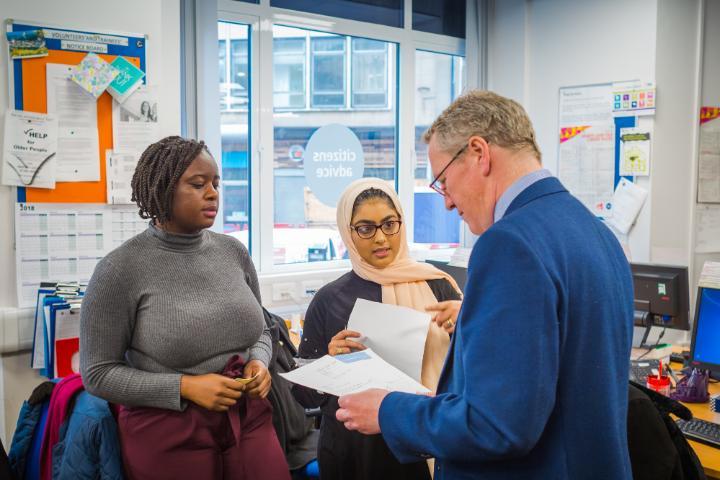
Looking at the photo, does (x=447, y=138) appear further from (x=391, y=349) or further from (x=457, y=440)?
(x=391, y=349)

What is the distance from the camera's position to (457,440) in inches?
36.9

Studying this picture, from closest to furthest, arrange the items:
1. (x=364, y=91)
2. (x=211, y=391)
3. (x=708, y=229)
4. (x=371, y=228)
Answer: (x=211, y=391) < (x=371, y=228) < (x=708, y=229) < (x=364, y=91)

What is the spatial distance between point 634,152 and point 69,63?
3.24 m

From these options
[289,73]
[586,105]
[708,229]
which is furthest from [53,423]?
[708,229]

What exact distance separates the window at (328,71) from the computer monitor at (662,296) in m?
2.22

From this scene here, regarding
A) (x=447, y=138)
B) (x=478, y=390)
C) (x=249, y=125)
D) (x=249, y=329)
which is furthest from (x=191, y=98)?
(x=478, y=390)

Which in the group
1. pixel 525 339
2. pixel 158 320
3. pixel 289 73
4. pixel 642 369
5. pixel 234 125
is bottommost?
→ pixel 642 369

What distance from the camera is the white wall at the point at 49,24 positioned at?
227cm

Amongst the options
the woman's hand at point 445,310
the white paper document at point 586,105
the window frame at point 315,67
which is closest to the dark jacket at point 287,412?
the woman's hand at point 445,310

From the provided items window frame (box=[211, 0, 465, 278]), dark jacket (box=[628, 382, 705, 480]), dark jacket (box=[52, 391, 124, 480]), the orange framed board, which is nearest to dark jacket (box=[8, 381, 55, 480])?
dark jacket (box=[52, 391, 124, 480])

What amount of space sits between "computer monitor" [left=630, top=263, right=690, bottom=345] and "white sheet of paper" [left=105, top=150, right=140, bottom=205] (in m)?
2.35

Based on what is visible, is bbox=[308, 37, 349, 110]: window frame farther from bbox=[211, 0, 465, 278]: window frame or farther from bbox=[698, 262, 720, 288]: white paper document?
bbox=[698, 262, 720, 288]: white paper document

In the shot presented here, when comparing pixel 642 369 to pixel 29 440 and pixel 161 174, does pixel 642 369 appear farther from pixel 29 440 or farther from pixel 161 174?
pixel 29 440

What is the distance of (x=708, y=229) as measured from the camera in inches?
156
